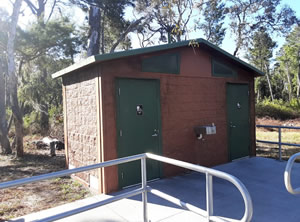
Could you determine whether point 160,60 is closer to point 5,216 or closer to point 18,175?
point 5,216

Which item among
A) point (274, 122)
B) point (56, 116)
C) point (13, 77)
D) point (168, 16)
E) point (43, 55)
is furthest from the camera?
point (274, 122)

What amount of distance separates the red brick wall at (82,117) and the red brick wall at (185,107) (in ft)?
1.10

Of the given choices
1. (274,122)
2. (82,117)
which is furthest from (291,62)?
(82,117)

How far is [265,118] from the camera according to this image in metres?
18.4

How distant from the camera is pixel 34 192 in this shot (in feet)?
16.0

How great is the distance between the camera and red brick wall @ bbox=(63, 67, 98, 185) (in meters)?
4.68

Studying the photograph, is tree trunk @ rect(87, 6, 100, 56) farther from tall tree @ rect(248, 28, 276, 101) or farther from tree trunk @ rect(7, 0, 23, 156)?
tall tree @ rect(248, 28, 276, 101)

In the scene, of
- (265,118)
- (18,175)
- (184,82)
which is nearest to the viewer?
(184,82)

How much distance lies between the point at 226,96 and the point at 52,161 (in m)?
5.69

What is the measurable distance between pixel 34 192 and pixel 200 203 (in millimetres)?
3331

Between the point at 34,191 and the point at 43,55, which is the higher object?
the point at 43,55

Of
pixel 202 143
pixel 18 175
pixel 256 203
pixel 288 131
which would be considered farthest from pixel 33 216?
pixel 288 131

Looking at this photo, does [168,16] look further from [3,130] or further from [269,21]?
[269,21]

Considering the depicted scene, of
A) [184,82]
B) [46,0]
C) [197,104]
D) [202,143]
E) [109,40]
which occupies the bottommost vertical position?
[202,143]
